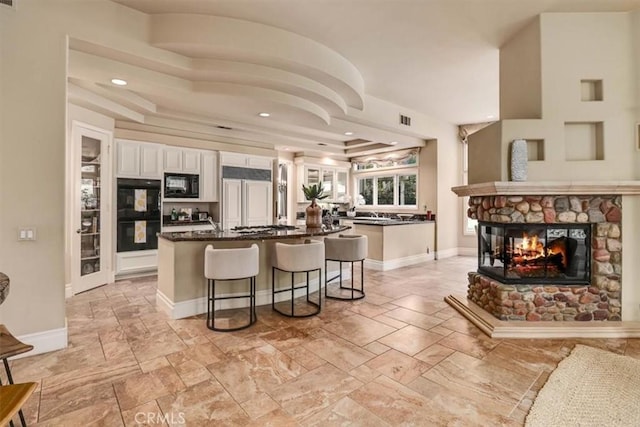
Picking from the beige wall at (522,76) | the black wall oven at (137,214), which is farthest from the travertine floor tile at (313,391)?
the black wall oven at (137,214)

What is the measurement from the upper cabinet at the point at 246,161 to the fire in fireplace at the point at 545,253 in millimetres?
4889

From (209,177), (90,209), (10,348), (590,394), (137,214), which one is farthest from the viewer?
(209,177)

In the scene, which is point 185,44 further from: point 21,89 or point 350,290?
point 350,290

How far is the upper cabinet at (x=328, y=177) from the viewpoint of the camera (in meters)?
8.16

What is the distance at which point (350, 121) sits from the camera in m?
5.41

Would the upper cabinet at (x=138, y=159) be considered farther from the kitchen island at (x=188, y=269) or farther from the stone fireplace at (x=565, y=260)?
the stone fireplace at (x=565, y=260)

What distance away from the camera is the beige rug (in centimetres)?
188

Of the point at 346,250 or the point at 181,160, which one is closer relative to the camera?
the point at 346,250

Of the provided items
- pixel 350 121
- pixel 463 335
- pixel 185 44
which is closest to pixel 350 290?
pixel 463 335

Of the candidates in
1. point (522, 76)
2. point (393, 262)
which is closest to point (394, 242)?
point (393, 262)

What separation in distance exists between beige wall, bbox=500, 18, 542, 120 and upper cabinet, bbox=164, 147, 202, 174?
5.13m

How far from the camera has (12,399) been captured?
4.13ft

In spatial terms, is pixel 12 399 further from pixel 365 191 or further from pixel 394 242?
pixel 365 191

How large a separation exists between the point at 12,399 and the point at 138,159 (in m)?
4.73
